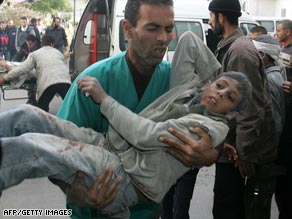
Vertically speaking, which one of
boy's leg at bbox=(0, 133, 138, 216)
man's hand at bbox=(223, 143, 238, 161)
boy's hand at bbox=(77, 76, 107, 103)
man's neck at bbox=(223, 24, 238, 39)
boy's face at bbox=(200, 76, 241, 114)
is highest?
man's neck at bbox=(223, 24, 238, 39)

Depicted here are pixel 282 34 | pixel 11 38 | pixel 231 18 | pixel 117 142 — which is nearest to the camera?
pixel 117 142

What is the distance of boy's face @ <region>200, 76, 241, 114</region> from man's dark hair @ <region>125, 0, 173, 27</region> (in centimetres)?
48

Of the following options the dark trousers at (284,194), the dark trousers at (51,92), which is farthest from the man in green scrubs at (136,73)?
the dark trousers at (51,92)

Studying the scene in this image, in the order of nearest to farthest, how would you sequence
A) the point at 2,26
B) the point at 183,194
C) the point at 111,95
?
the point at 111,95 → the point at 183,194 → the point at 2,26

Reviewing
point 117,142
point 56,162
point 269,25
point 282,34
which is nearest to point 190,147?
point 117,142

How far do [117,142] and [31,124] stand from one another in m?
0.39

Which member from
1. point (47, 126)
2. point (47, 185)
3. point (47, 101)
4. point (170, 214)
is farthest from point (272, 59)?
point (47, 101)

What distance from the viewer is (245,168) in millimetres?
3002

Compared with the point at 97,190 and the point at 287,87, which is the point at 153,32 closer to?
the point at 97,190

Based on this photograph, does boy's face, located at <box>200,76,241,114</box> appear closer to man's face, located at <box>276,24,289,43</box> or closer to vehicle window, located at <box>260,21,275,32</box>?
man's face, located at <box>276,24,289,43</box>

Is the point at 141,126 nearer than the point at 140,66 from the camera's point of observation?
Yes

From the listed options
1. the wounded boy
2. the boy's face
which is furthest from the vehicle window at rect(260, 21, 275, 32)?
the wounded boy

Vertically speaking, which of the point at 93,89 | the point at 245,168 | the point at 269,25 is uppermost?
the point at 269,25

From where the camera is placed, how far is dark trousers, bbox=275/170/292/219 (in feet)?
11.4
